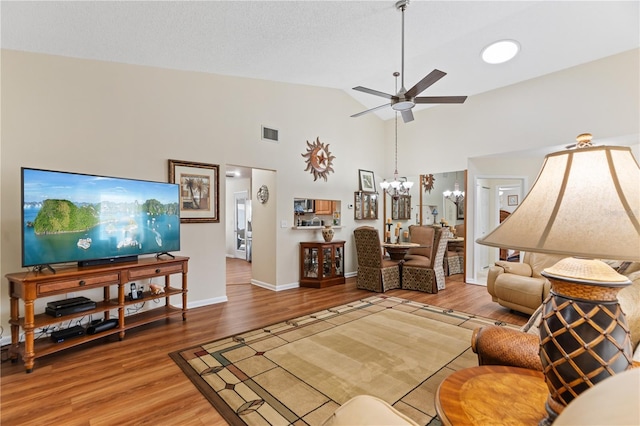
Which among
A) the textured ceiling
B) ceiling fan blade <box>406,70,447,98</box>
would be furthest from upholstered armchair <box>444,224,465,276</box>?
ceiling fan blade <box>406,70,447,98</box>

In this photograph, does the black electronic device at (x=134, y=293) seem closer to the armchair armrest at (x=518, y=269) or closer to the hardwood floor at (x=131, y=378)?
the hardwood floor at (x=131, y=378)

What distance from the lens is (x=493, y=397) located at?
1052mm

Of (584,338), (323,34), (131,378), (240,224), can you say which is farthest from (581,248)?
(240,224)

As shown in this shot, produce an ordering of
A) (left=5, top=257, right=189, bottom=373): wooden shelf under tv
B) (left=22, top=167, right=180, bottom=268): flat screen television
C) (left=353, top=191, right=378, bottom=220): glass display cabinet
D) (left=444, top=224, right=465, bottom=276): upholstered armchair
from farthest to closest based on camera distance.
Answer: (left=353, top=191, right=378, bottom=220): glass display cabinet
(left=444, top=224, right=465, bottom=276): upholstered armchair
(left=22, top=167, right=180, bottom=268): flat screen television
(left=5, top=257, right=189, bottom=373): wooden shelf under tv

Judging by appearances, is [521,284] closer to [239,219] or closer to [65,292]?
[65,292]

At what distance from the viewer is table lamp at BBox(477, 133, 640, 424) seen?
0.73 m

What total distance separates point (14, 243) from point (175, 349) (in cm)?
187

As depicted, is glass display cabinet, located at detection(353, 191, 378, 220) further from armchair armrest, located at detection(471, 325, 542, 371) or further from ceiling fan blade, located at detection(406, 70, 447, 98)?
armchair armrest, located at detection(471, 325, 542, 371)

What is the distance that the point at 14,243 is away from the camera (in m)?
2.90

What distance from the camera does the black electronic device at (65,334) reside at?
2695 millimetres

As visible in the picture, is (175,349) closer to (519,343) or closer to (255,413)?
(255,413)

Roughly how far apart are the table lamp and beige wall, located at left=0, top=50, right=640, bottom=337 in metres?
4.04

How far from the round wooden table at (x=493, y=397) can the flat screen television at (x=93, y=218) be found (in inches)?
129

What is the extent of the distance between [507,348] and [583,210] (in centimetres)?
97
